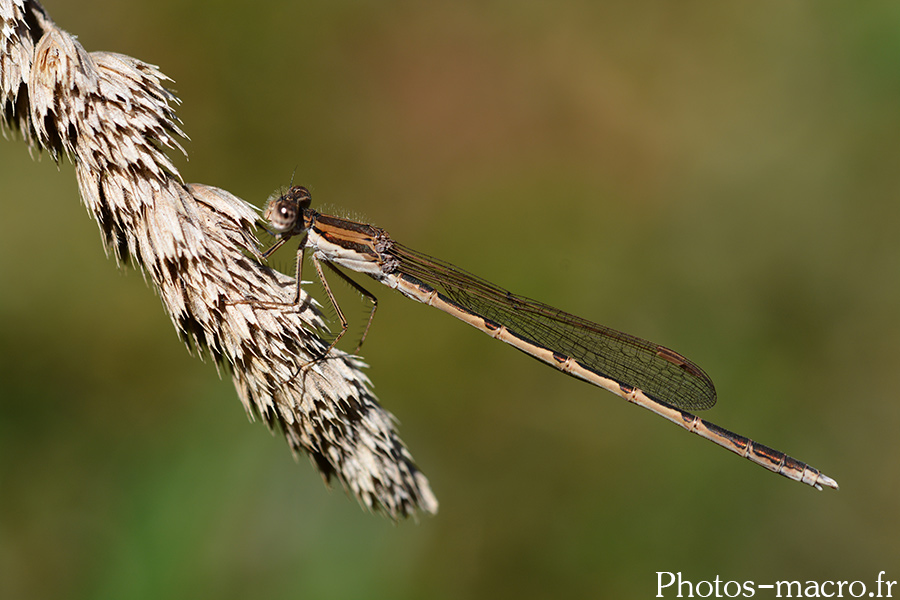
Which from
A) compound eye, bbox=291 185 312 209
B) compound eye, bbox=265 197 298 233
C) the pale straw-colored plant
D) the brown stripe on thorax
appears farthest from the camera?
the brown stripe on thorax

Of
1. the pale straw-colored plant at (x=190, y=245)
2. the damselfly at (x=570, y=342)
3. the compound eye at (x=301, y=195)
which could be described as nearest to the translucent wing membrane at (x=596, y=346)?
the damselfly at (x=570, y=342)

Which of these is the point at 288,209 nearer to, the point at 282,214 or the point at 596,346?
the point at 282,214

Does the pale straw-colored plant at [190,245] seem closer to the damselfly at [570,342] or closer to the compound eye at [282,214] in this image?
the compound eye at [282,214]

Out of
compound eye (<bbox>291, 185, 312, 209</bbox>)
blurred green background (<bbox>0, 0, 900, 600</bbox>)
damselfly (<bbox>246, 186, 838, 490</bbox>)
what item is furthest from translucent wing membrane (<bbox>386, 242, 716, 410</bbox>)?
compound eye (<bbox>291, 185, 312, 209</bbox>)

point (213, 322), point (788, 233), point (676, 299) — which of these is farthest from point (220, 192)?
point (788, 233)

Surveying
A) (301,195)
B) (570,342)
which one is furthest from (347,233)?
(570,342)

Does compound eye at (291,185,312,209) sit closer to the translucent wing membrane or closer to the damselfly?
the damselfly

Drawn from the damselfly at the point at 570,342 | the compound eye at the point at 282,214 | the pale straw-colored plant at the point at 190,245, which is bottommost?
the pale straw-colored plant at the point at 190,245
